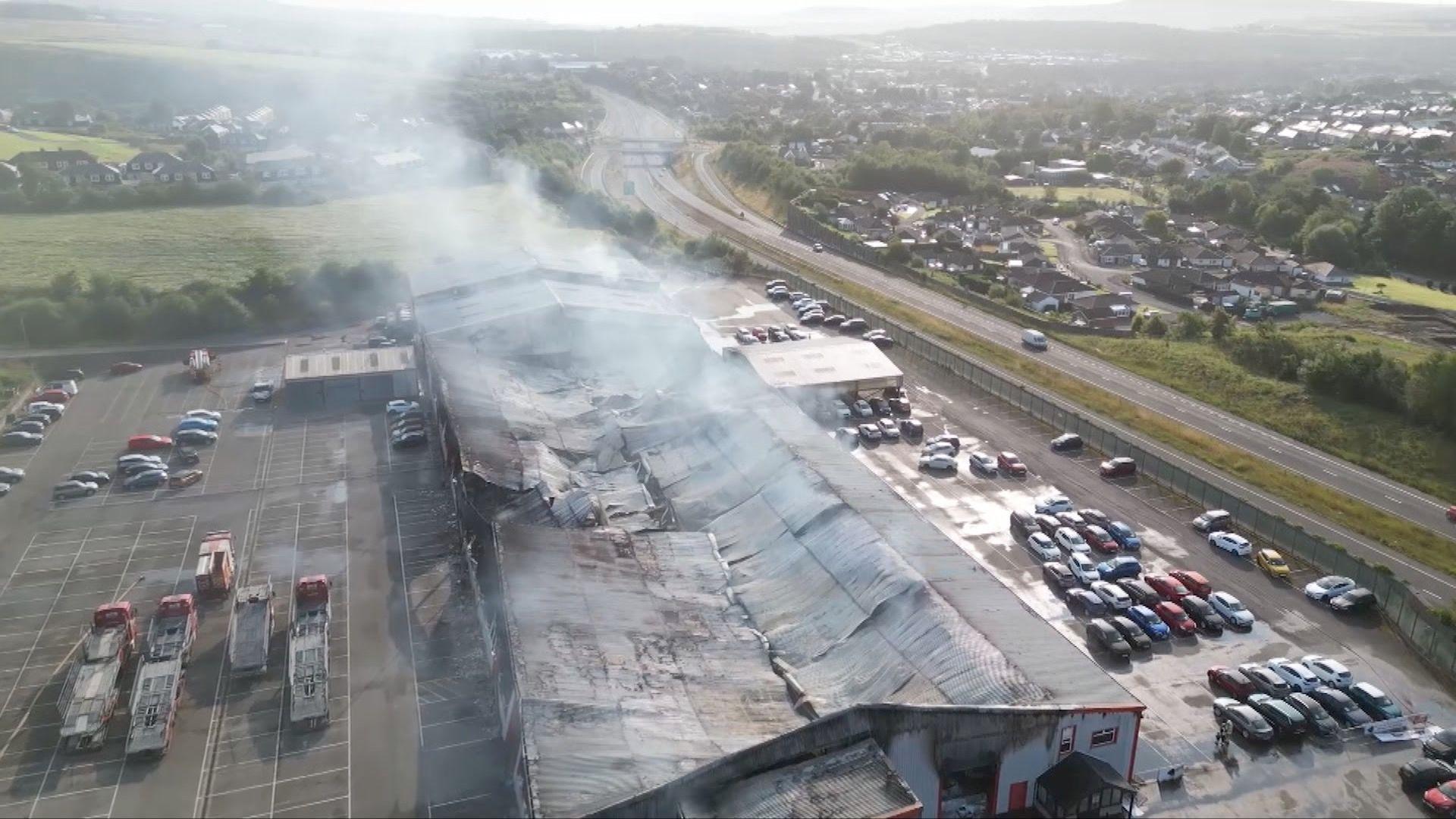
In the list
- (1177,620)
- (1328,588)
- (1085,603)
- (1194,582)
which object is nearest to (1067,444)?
(1194,582)

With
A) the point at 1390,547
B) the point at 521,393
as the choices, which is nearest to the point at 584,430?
the point at 521,393

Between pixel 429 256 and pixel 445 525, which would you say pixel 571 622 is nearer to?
pixel 445 525

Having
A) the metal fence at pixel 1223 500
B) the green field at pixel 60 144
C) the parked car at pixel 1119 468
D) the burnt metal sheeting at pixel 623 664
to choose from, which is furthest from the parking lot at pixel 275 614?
the green field at pixel 60 144

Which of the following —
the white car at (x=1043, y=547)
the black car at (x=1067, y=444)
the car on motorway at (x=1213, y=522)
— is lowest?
the black car at (x=1067, y=444)

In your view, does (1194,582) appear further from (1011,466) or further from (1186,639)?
(1011,466)

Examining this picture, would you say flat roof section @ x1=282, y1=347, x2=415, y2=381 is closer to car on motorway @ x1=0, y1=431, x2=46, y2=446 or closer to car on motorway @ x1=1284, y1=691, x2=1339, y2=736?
car on motorway @ x1=0, y1=431, x2=46, y2=446

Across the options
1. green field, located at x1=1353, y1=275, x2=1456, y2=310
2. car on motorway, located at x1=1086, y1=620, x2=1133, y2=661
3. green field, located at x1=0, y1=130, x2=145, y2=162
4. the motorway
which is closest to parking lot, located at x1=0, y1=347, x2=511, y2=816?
car on motorway, located at x1=1086, y1=620, x2=1133, y2=661

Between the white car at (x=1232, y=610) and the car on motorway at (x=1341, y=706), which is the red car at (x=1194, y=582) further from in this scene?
the car on motorway at (x=1341, y=706)
